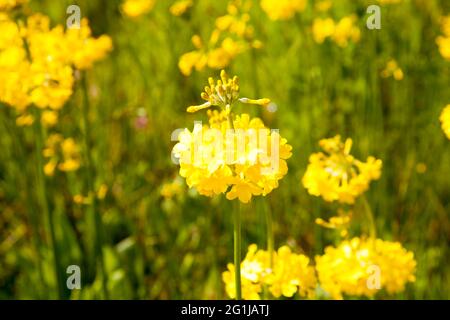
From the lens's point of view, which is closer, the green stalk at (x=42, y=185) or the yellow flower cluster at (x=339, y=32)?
→ the green stalk at (x=42, y=185)

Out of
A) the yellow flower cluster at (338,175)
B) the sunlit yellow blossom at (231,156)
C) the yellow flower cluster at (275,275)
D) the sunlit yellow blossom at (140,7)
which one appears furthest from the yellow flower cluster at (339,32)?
the sunlit yellow blossom at (231,156)

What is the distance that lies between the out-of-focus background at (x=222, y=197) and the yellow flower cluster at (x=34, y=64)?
428 millimetres

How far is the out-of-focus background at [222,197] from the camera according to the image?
2.41 meters

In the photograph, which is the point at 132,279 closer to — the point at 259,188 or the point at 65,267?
the point at 65,267

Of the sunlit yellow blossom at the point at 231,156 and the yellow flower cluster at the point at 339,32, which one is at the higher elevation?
the yellow flower cluster at the point at 339,32

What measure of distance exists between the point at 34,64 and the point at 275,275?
97 centimetres

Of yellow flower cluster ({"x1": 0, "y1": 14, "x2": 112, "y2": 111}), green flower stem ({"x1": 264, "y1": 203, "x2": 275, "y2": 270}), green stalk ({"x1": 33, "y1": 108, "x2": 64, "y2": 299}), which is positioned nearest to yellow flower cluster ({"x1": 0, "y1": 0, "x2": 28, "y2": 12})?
yellow flower cluster ({"x1": 0, "y1": 14, "x2": 112, "y2": 111})

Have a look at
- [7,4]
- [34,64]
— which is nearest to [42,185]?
[34,64]

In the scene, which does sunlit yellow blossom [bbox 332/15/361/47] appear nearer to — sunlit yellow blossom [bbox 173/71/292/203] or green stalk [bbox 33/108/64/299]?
green stalk [bbox 33/108/64/299]

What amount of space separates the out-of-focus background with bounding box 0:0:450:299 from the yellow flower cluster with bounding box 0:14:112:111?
43cm

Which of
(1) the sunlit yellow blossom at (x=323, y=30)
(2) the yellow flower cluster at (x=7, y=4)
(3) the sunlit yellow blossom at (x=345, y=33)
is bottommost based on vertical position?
(2) the yellow flower cluster at (x=7, y=4)

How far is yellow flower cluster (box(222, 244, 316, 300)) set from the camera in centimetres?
151

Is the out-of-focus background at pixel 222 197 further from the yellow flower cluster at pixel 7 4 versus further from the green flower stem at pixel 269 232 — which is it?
the green flower stem at pixel 269 232

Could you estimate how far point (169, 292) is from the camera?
241cm
